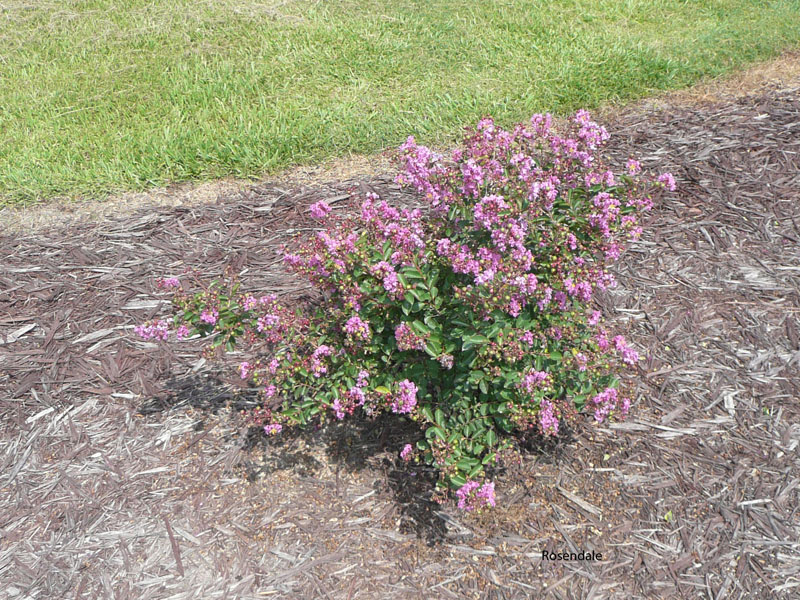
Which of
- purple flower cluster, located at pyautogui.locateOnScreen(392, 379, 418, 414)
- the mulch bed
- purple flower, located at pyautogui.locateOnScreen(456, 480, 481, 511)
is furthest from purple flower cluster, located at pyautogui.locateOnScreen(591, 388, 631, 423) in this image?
purple flower cluster, located at pyautogui.locateOnScreen(392, 379, 418, 414)

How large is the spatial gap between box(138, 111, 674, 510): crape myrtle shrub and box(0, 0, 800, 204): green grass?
93.7 inches

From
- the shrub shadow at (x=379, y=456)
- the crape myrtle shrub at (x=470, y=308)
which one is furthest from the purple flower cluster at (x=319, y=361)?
the shrub shadow at (x=379, y=456)

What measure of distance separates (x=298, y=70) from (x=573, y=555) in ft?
15.7

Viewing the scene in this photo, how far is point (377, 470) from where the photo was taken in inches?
113

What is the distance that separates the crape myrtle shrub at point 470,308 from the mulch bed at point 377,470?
14.3 inches

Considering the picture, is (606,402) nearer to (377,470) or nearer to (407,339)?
(407,339)

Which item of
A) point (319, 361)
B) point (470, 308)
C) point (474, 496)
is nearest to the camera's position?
point (474, 496)

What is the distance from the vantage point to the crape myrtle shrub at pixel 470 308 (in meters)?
2.34

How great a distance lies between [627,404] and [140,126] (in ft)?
14.6

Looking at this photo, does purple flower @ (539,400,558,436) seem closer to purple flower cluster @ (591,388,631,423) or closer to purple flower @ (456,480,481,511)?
purple flower cluster @ (591,388,631,423)

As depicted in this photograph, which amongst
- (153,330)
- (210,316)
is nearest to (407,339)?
(210,316)

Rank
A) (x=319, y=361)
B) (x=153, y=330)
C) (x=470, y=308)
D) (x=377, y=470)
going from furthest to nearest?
(x=377, y=470), (x=153, y=330), (x=319, y=361), (x=470, y=308)

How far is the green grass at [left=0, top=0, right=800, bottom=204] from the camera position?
494 cm

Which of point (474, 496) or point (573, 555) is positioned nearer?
point (474, 496)
